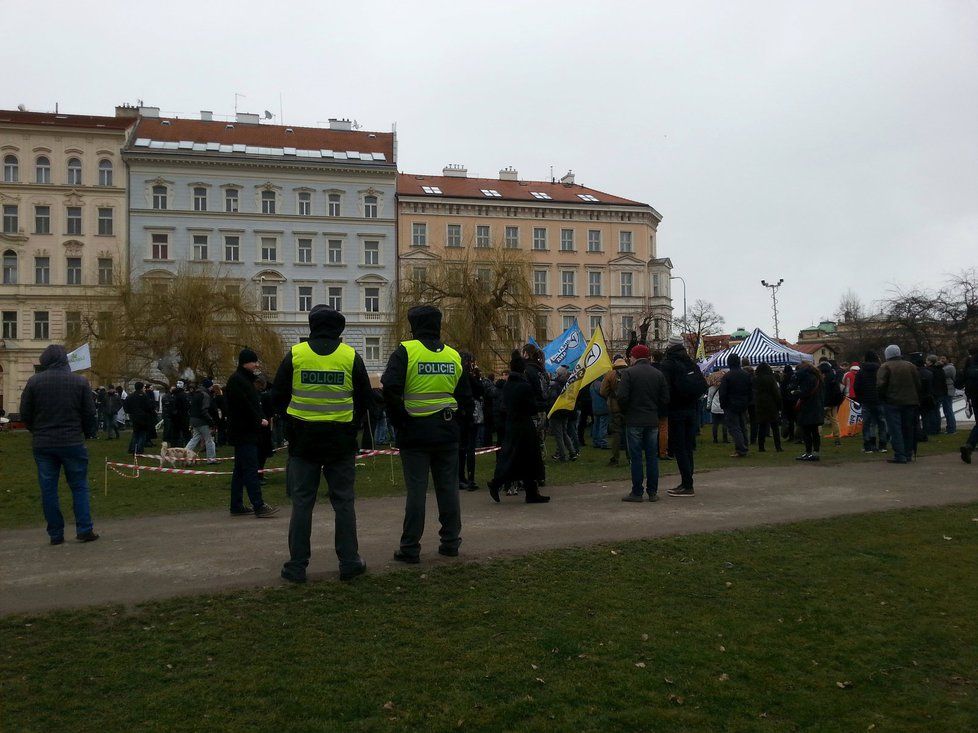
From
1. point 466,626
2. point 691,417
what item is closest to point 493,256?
point 691,417

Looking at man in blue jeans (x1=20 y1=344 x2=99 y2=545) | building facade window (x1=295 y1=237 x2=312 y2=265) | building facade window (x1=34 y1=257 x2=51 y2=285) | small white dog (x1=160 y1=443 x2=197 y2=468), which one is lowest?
small white dog (x1=160 y1=443 x2=197 y2=468)

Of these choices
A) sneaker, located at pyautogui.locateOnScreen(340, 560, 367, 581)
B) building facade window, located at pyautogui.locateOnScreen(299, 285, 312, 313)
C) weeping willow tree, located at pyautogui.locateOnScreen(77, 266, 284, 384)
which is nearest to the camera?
sneaker, located at pyautogui.locateOnScreen(340, 560, 367, 581)

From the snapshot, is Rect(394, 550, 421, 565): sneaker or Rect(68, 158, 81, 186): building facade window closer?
Rect(394, 550, 421, 565): sneaker

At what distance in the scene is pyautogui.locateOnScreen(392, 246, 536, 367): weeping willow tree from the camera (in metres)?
36.9

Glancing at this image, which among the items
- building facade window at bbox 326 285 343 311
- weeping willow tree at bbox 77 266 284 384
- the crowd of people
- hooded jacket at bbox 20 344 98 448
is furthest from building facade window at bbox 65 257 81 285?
hooded jacket at bbox 20 344 98 448

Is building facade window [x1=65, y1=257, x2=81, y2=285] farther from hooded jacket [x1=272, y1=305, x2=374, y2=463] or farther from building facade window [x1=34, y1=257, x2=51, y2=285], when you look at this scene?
hooded jacket [x1=272, y1=305, x2=374, y2=463]

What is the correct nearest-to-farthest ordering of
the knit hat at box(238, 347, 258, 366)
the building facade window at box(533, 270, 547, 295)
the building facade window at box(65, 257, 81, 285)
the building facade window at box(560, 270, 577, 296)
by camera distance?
the knit hat at box(238, 347, 258, 366), the building facade window at box(65, 257, 81, 285), the building facade window at box(533, 270, 547, 295), the building facade window at box(560, 270, 577, 296)

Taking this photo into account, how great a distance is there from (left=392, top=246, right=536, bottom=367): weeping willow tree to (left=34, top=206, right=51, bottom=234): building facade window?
3529 centimetres

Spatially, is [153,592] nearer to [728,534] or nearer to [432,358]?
[432,358]

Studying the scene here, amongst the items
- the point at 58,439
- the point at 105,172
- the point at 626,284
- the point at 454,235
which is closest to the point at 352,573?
the point at 58,439

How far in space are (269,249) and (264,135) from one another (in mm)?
9580

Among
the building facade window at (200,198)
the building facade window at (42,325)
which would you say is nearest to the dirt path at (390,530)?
Answer: the building facade window at (200,198)

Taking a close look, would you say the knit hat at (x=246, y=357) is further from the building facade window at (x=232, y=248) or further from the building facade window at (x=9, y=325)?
the building facade window at (x=9, y=325)

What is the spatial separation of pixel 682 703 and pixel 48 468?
703 cm
